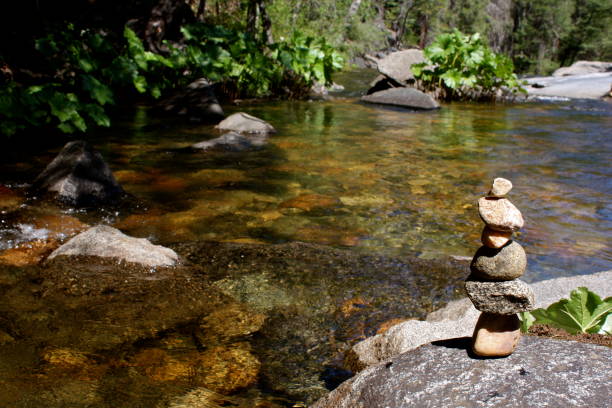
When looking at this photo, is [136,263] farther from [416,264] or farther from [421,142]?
[421,142]

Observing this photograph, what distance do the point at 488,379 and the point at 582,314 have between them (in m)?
1.05

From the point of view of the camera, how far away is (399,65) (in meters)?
17.2

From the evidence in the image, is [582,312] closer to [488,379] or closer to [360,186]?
[488,379]

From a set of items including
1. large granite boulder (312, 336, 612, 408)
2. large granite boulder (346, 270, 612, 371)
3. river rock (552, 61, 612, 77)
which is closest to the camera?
large granite boulder (312, 336, 612, 408)

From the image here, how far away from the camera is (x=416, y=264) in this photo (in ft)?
14.0

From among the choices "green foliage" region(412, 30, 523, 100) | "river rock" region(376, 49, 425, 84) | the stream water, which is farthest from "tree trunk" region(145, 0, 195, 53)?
"green foliage" region(412, 30, 523, 100)

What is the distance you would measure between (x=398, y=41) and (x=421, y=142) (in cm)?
3814

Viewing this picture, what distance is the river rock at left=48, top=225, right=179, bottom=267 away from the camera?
389cm

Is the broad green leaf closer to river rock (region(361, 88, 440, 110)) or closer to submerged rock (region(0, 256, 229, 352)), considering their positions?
submerged rock (region(0, 256, 229, 352))

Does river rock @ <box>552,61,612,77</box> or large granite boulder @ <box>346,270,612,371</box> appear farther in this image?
river rock @ <box>552,61,612,77</box>

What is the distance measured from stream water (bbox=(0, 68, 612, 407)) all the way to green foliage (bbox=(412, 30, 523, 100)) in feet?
14.9

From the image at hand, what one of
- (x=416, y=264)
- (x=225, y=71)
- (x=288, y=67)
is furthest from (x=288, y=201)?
(x=288, y=67)

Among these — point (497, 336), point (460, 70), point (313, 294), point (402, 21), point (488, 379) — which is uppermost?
point (402, 21)

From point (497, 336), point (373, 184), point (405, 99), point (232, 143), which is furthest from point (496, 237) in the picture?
point (405, 99)
